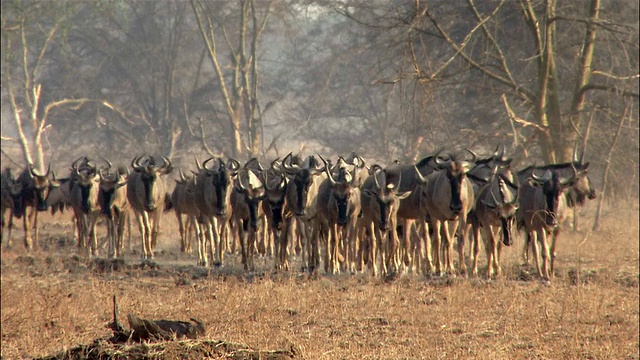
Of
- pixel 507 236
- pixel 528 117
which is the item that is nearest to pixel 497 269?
pixel 507 236

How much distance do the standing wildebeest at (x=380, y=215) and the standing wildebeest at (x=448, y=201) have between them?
0.42 metres

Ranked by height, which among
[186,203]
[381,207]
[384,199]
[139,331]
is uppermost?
[186,203]

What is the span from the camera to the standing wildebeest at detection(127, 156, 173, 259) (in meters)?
18.7

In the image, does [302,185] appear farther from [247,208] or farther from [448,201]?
[448,201]

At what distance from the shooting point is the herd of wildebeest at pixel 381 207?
1538 centimetres

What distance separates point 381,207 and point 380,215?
149 mm

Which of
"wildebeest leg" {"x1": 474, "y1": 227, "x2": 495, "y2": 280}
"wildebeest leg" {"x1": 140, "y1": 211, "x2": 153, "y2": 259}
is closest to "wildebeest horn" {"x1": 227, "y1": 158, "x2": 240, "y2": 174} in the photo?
"wildebeest leg" {"x1": 140, "y1": 211, "x2": 153, "y2": 259}

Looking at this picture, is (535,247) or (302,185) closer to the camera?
(535,247)

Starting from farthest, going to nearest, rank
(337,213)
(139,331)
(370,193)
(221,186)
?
(221,186) → (337,213) → (370,193) → (139,331)

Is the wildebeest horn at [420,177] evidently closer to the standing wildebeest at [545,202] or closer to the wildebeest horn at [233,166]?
the standing wildebeest at [545,202]

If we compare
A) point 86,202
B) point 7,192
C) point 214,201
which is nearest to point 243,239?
point 214,201

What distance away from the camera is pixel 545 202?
1563cm

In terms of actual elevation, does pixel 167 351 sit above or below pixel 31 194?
below

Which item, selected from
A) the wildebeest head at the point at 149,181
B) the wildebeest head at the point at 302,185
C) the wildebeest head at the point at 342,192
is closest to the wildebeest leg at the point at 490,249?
the wildebeest head at the point at 342,192
